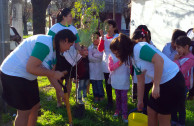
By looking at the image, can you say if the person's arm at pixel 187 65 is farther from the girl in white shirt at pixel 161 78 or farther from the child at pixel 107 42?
the child at pixel 107 42

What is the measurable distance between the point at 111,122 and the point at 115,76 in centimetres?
81

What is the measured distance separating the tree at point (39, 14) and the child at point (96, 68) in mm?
3085

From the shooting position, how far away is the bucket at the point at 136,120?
2680mm

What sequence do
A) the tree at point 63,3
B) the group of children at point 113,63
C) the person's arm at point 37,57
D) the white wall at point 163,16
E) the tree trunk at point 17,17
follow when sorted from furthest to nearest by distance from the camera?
the tree at point 63,3 → the tree trunk at point 17,17 → the white wall at point 163,16 → the group of children at point 113,63 → the person's arm at point 37,57

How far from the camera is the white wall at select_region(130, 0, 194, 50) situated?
301 inches

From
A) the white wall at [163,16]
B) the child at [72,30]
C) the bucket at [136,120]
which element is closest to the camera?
the bucket at [136,120]

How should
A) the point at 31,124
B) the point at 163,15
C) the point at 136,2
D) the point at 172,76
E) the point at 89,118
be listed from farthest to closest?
the point at 136,2 → the point at 163,15 → the point at 89,118 → the point at 31,124 → the point at 172,76

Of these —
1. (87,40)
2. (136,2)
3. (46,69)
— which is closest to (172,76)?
(46,69)

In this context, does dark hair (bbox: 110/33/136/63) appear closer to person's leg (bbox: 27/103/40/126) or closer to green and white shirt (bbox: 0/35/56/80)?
green and white shirt (bbox: 0/35/56/80)

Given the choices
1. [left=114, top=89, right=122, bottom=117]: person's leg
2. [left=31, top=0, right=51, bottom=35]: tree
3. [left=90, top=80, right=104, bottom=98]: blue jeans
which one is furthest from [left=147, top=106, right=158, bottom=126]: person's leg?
[left=31, top=0, right=51, bottom=35]: tree

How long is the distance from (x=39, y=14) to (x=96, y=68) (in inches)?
133

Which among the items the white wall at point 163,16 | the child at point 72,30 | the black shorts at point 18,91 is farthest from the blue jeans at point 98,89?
the white wall at point 163,16

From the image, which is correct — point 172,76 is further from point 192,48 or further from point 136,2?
point 136,2

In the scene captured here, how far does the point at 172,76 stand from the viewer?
222 centimetres
